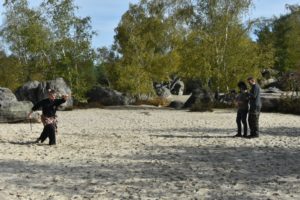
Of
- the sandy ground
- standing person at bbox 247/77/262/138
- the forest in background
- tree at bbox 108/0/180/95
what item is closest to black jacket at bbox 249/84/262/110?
standing person at bbox 247/77/262/138

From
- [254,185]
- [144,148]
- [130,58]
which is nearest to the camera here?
[254,185]

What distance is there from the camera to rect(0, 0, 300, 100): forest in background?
107 ft

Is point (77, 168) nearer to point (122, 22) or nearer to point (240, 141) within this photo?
point (240, 141)

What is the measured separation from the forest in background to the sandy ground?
1421 centimetres

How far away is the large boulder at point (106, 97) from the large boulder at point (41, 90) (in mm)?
4890

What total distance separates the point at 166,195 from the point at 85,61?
29822mm

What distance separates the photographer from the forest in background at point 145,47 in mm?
32625

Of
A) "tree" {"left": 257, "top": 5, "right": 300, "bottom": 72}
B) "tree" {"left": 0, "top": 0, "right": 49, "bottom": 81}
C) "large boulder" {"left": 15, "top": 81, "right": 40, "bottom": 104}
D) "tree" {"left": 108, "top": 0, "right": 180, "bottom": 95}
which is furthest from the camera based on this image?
"tree" {"left": 257, "top": 5, "right": 300, "bottom": 72}

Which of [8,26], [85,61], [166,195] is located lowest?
[166,195]

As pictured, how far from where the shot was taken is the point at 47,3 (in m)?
37.2

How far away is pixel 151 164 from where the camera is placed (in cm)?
1125

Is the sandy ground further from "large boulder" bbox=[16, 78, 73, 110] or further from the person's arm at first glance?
"large boulder" bbox=[16, 78, 73, 110]

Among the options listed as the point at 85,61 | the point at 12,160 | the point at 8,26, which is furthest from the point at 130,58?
the point at 12,160

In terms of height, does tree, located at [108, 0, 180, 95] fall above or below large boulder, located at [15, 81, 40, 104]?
above
